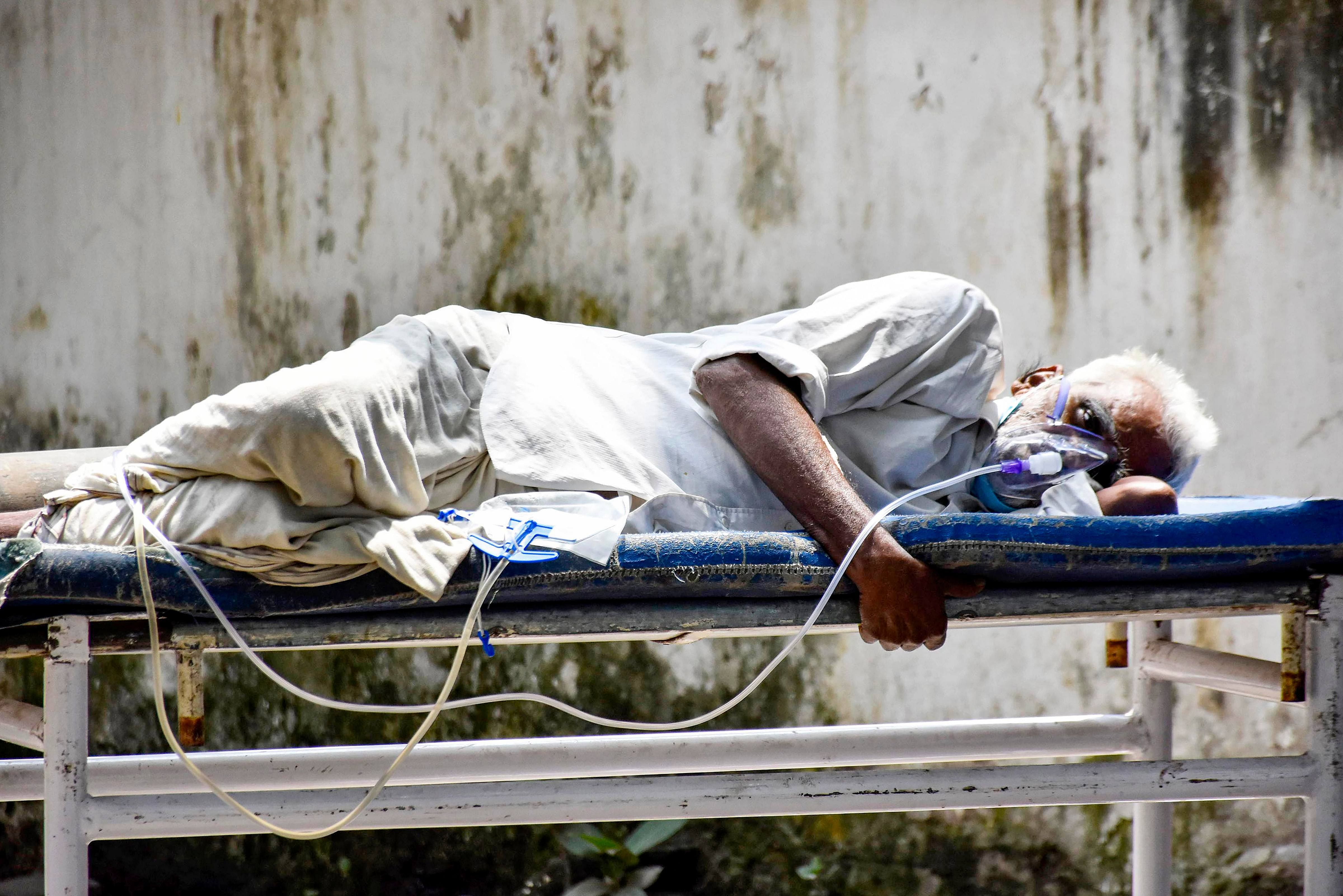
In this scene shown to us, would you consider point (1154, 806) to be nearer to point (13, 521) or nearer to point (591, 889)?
point (591, 889)

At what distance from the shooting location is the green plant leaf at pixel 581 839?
285cm

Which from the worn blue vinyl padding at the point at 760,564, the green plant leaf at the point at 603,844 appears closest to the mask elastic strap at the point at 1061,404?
the worn blue vinyl padding at the point at 760,564

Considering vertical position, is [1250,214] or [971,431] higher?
[1250,214]

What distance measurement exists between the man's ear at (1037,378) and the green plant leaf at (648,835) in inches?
59.1

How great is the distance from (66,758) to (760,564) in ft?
2.75

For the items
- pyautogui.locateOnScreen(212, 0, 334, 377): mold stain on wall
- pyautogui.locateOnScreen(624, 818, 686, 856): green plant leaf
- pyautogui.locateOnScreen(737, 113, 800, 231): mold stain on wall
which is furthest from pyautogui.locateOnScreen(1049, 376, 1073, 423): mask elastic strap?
pyautogui.locateOnScreen(212, 0, 334, 377): mold stain on wall

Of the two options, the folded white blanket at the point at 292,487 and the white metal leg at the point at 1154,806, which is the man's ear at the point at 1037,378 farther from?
the folded white blanket at the point at 292,487

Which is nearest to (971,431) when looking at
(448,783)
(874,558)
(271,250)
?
(874,558)

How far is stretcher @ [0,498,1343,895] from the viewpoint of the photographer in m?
1.24

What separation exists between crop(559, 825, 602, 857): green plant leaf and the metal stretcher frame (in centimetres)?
131

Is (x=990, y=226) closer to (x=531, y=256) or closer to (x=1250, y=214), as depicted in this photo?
(x=1250, y=214)

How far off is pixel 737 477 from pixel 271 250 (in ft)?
6.42

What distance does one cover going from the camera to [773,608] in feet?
4.42

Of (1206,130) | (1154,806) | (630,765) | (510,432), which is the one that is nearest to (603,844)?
(630,765)
